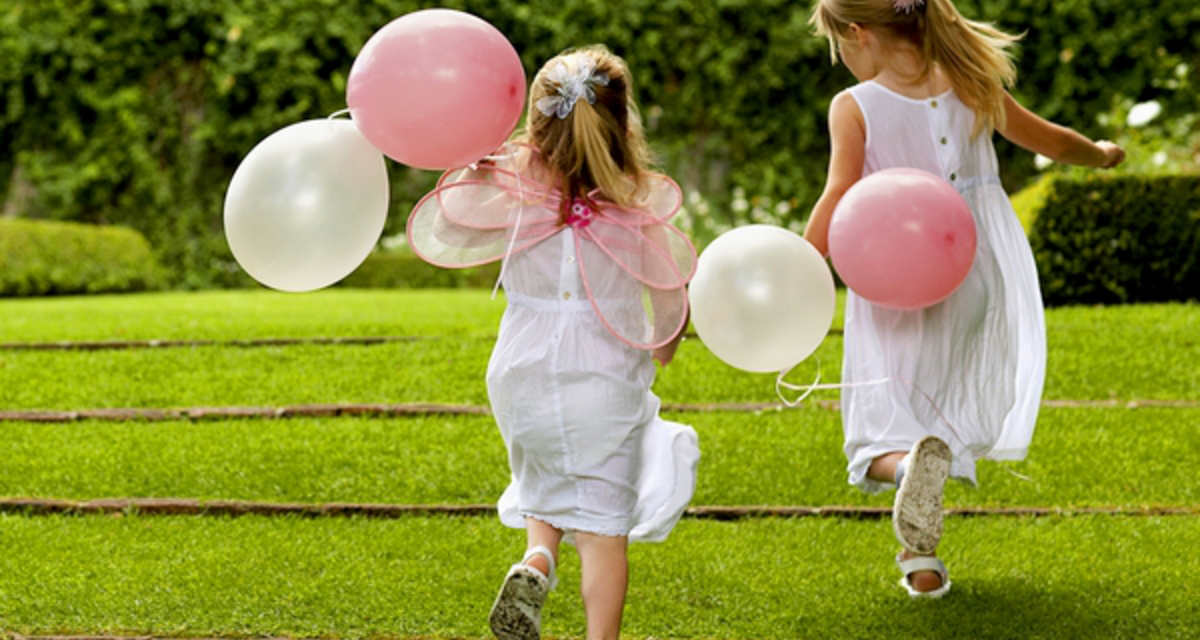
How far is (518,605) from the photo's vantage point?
2.38 metres

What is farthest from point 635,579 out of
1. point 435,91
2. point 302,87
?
point 302,87

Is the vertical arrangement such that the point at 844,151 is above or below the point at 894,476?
above

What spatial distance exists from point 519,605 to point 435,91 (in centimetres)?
94

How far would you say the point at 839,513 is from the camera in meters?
3.87

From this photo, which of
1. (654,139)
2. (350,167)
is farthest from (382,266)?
(350,167)

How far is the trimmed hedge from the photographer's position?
973 centimetres

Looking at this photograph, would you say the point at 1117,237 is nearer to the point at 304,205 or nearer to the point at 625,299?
the point at 625,299

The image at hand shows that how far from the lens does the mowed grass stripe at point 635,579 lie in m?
2.95

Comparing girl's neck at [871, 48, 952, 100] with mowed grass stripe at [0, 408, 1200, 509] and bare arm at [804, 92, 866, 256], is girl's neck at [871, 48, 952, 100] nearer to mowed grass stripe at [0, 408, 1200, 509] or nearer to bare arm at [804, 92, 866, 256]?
bare arm at [804, 92, 866, 256]

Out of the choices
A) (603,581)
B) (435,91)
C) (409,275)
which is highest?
(435,91)

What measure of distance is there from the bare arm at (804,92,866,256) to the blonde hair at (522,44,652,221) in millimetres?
488

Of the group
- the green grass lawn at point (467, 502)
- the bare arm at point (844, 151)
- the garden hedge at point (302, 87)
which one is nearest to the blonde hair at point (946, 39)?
the bare arm at point (844, 151)

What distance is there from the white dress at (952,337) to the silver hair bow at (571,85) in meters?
0.70

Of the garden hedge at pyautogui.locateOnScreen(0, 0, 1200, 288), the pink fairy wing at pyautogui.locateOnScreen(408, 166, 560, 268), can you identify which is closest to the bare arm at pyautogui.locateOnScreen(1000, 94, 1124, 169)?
the pink fairy wing at pyautogui.locateOnScreen(408, 166, 560, 268)
